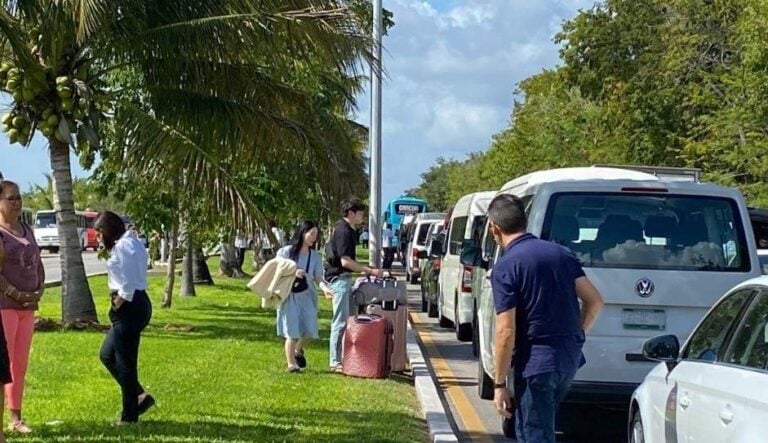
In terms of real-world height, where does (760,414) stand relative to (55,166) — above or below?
below

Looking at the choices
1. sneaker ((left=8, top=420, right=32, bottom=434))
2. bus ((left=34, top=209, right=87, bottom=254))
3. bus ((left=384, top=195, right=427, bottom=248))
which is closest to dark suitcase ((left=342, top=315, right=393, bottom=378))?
sneaker ((left=8, top=420, right=32, bottom=434))

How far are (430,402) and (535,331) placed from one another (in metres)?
5.02

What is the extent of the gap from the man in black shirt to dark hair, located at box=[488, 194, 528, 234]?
6215 millimetres

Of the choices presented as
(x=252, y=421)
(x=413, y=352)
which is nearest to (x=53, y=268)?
(x=413, y=352)

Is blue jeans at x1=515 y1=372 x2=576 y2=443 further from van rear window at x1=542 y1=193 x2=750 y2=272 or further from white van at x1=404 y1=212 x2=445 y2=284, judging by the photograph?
white van at x1=404 y1=212 x2=445 y2=284

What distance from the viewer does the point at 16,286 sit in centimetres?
838

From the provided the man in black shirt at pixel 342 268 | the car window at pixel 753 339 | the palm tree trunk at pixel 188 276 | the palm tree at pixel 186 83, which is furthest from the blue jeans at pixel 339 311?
the palm tree trunk at pixel 188 276

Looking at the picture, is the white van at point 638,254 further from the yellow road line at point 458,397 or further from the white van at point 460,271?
the white van at point 460,271

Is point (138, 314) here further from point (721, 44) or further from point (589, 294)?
point (721, 44)

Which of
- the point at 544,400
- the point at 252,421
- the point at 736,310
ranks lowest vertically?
the point at 252,421

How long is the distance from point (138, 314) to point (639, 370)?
395 centimetres

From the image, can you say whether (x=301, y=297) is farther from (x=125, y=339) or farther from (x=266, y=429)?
(x=125, y=339)

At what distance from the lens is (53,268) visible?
45.6 metres

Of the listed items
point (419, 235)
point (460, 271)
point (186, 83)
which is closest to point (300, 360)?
point (186, 83)
